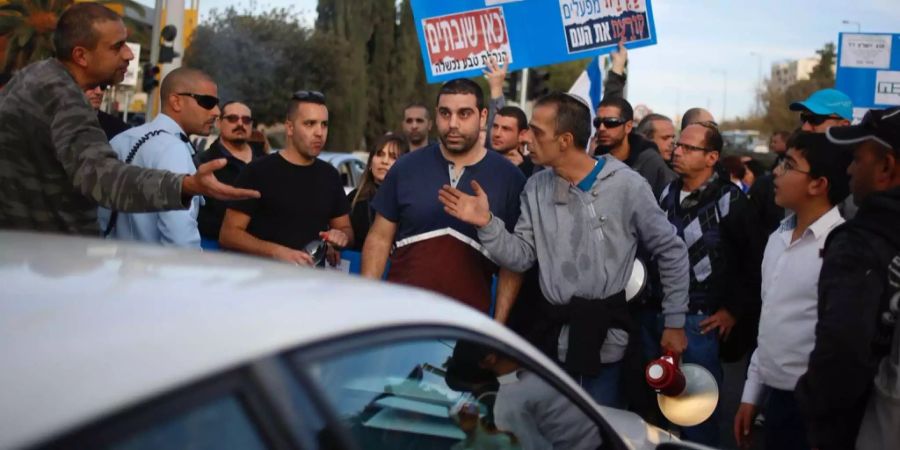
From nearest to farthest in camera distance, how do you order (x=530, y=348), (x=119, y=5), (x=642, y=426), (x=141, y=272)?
(x=141, y=272) < (x=530, y=348) < (x=642, y=426) < (x=119, y=5)

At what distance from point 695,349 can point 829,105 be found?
174 centimetres

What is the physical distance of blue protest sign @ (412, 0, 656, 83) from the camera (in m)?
7.95

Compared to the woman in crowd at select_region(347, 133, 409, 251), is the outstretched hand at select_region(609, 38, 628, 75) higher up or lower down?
higher up

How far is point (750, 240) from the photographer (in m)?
5.62

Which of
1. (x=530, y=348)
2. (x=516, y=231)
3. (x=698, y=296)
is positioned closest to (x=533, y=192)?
(x=516, y=231)

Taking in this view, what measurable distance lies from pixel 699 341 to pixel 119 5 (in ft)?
90.9

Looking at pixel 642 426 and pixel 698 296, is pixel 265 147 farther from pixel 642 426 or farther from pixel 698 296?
pixel 642 426

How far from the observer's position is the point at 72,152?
12.7 ft

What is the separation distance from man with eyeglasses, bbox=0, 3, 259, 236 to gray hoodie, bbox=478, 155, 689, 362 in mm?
1523

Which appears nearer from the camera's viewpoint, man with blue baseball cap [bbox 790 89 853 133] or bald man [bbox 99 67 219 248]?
bald man [bbox 99 67 219 248]

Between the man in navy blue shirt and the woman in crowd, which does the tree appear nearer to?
the woman in crowd

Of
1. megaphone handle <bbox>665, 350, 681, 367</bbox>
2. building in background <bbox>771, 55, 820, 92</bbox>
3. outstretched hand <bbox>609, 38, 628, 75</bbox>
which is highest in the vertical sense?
building in background <bbox>771, 55, 820, 92</bbox>

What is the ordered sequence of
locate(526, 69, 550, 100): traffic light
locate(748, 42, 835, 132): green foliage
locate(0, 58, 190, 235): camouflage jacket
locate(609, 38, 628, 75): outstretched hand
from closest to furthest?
locate(0, 58, 190, 235): camouflage jacket < locate(609, 38, 628, 75): outstretched hand < locate(526, 69, 550, 100): traffic light < locate(748, 42, 835, 132): green foliage

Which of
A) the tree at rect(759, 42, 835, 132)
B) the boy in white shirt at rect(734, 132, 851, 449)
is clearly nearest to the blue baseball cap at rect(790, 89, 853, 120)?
the boy in white shirt at rect(734, 132, 851, 449)
